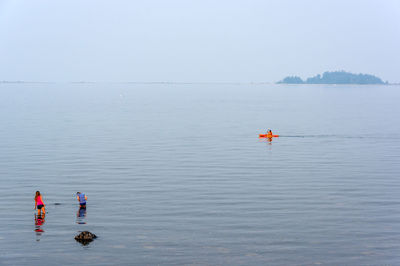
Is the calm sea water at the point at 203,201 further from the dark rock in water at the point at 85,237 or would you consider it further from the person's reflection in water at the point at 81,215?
the dark rock in water at the point at 85,237

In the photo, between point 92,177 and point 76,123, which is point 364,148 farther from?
point 76,123

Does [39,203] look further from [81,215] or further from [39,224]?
[81,215]

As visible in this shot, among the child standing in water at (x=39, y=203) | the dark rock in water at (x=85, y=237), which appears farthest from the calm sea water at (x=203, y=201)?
the child standing in water at (x=39, y=203)

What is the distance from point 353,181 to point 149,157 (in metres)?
28.1

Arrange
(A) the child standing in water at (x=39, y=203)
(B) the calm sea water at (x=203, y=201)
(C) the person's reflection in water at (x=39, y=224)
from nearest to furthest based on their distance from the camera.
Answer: (B) the calm sea water at (x=203, y=201) → (C) the person's reflection in water at (x=39, y=224) → (A) the child standing in water at (x=39, y=203)

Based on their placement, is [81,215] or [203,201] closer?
[81,215]

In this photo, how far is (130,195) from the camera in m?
50.0

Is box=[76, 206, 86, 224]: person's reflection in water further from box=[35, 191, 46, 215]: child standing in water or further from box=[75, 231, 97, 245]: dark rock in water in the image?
box=[75, 231, 97, 245]: dark rock in water

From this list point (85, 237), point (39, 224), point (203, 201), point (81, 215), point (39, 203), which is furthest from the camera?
point (203, 201)

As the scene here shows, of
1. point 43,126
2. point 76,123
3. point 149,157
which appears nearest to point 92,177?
point 149,157

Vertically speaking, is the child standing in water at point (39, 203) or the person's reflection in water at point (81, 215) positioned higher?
the child standing in water at point (39, 203)

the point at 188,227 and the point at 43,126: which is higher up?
the point at 43,126

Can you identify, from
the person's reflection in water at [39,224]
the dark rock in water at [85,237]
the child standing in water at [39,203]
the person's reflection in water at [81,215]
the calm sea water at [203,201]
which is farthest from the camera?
the child standing in water at [39,203]

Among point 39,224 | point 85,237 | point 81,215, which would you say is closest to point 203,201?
point 81,215
